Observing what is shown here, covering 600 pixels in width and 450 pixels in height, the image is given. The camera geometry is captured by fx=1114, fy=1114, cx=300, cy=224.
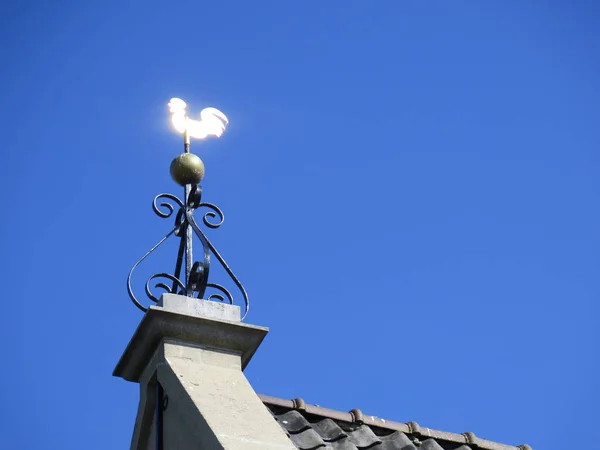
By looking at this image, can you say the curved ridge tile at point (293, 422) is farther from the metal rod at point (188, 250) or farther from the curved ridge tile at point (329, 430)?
the metal rod at point (188, 250)

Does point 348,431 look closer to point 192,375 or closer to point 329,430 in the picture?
point 329,430

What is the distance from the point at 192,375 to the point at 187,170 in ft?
4.68

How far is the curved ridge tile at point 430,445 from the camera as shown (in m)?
7.22

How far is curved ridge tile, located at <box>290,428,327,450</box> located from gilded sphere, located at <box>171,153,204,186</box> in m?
1.69

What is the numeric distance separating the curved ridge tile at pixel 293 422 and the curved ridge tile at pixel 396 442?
54 cm

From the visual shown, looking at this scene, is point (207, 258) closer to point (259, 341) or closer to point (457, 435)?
point (259, 341)

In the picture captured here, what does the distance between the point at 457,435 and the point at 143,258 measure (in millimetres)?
2493

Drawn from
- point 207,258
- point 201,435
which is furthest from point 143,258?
point 201,435

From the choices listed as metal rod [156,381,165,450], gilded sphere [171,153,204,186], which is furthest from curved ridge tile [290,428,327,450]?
gilded sphere [171,153,204,186]

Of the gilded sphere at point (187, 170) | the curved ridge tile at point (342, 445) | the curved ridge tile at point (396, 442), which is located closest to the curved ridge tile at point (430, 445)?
the curved ridge tile at point (396, 442)

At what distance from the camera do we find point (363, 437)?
6988 mm

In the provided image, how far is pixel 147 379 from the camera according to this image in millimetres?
6453

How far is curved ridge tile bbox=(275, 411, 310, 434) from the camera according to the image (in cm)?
673

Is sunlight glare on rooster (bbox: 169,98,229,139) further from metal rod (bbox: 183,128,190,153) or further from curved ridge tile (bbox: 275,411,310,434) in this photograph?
curved ridge tile (bbox: 275,411,310,434)
